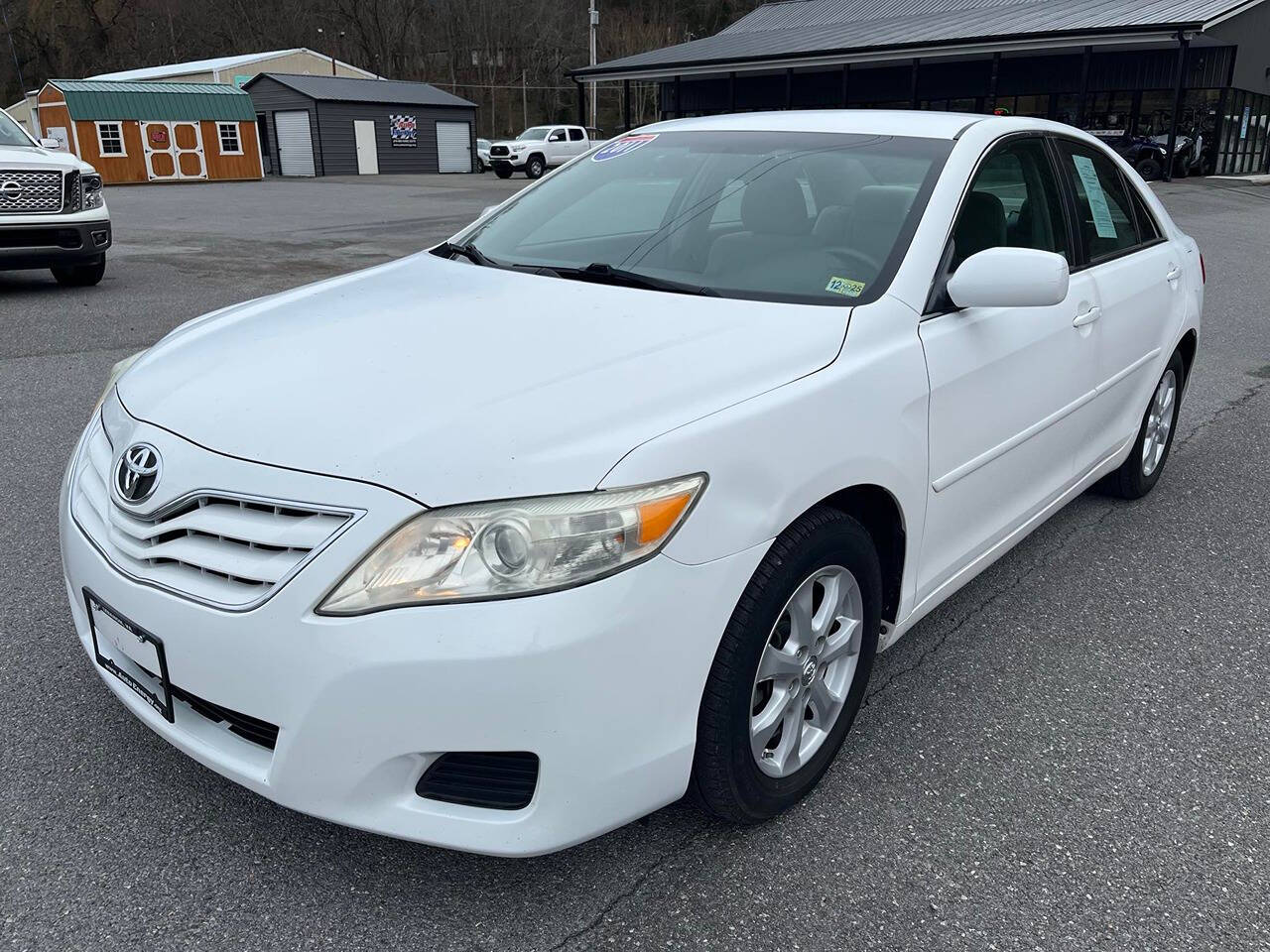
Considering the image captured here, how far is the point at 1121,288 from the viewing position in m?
3.64

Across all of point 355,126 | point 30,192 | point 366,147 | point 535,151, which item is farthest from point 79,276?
point 366,147

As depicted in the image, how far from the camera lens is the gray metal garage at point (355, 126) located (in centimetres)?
3956

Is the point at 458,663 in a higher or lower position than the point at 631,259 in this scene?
lower

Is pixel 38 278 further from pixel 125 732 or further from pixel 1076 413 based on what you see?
pixel 1076 413

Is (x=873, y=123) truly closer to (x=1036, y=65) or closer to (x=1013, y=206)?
(x=1013, y=206)

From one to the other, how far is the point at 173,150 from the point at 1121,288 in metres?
37.1

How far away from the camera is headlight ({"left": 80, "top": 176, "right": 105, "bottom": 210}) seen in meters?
9.53

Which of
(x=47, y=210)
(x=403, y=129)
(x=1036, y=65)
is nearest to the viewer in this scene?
(x=47, y=210)

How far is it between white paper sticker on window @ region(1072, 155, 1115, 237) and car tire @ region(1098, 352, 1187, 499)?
82 centimetres

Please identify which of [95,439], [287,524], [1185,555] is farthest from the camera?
[1185,555]

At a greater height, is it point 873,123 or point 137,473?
point 873,123

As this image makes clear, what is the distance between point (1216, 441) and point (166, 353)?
5.16m

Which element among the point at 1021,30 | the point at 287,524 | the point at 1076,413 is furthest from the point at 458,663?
the point at 1021,30

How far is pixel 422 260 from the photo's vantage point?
11.2 ft
